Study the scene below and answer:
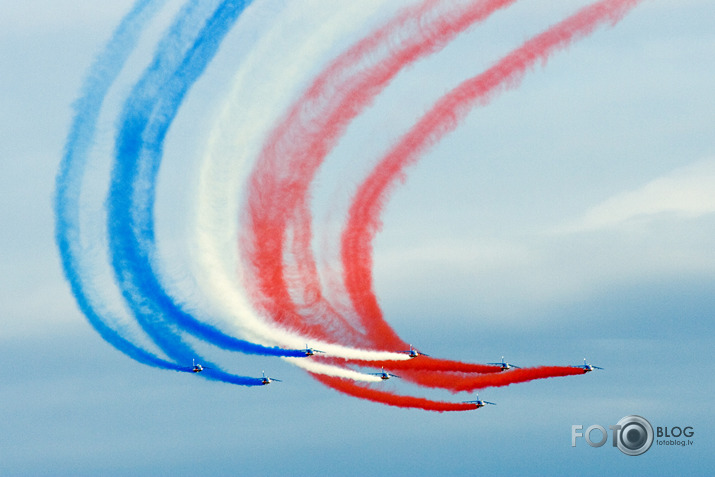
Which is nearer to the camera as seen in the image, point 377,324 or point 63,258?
point 63,258

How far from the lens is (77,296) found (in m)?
59.3

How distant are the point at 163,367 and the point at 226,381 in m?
5.19

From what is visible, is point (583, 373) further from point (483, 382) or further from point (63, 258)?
point (63, 258)

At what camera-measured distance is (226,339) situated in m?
62.4

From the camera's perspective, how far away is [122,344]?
62094mm

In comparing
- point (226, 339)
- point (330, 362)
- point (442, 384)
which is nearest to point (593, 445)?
point (442, 384)

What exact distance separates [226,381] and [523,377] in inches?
577

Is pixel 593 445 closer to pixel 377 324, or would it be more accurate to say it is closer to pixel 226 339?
pixel 377 324

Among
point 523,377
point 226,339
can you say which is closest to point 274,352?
point 226,339

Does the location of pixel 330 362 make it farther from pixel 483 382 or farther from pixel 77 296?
pixel 77 296

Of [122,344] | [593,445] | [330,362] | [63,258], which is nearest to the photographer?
[63,258]

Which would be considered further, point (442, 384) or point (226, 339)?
point (442, 384)

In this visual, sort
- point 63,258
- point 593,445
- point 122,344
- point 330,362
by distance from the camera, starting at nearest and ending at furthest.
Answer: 1. point 63,258
2. point 122,344
3. point 330,362
4. point 593,445

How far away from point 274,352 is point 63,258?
36.6 ft
